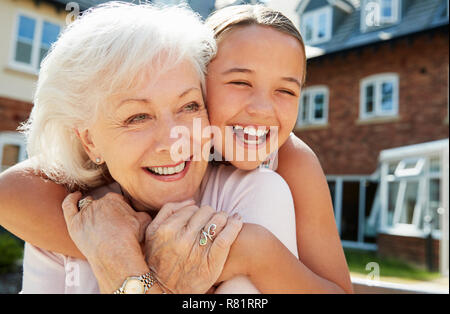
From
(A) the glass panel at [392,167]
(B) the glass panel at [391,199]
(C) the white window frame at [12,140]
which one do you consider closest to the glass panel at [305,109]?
(A) the glass panel at [392,167]

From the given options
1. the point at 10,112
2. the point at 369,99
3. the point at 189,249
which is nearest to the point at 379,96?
the point at 369,99

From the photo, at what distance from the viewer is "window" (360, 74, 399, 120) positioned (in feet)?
41.5

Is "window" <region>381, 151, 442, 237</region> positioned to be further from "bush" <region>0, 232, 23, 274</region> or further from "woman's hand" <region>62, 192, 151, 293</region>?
"woman's hand" <region>62, 192, 151, 293</region>

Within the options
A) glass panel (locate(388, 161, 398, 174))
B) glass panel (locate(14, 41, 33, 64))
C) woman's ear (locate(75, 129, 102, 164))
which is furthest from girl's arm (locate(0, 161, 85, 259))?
glass panel (locate(388, 161, 398, 174))

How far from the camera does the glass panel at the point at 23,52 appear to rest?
34.7 ft

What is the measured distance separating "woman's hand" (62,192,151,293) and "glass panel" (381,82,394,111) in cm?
1277

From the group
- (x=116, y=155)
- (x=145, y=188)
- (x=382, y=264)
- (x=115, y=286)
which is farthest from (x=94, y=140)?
(x=382, y=264)

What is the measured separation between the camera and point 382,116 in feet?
41.3

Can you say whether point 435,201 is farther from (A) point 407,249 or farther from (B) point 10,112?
(B) point 10,112

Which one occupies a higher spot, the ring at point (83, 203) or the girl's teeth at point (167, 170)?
the girl's teeth at point (167, 170)

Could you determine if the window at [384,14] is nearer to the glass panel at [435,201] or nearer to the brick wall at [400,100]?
the brick wall at [400,100]

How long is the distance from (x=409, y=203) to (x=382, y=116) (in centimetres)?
278

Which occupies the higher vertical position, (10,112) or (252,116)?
(10,112)

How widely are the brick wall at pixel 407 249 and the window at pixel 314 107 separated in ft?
14.6
